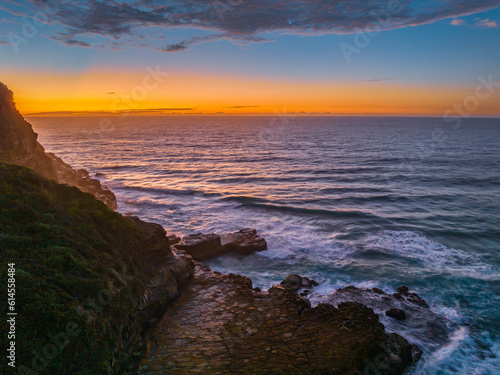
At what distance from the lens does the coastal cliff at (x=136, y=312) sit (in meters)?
9.04

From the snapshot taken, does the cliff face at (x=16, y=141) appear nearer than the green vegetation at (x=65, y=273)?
No

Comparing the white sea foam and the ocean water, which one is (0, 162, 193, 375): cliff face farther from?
the white sea foam

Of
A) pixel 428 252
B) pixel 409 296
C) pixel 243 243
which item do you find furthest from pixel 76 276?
pixel 428 252

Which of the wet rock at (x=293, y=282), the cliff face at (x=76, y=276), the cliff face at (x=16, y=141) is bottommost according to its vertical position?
the wet rock at (x=293, y=282)

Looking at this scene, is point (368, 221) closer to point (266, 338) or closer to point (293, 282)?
point (293, 282)

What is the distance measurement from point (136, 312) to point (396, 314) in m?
13.0

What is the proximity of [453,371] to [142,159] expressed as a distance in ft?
225

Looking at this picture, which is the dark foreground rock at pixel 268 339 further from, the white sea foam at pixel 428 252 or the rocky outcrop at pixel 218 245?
the white sea foam at pixel 428 252

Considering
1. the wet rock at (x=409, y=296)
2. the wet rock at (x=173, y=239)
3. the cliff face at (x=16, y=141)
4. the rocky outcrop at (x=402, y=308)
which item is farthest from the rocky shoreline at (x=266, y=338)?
the cliff face at (x=16, y=141)

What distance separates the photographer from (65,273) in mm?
10602

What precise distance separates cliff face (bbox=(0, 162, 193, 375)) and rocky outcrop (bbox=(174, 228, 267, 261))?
5.31 m

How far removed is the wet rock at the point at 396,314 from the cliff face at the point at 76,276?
11.3 metres

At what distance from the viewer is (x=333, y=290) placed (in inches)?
732

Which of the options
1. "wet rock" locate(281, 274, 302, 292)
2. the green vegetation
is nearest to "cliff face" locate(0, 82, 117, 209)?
the green vegetation
